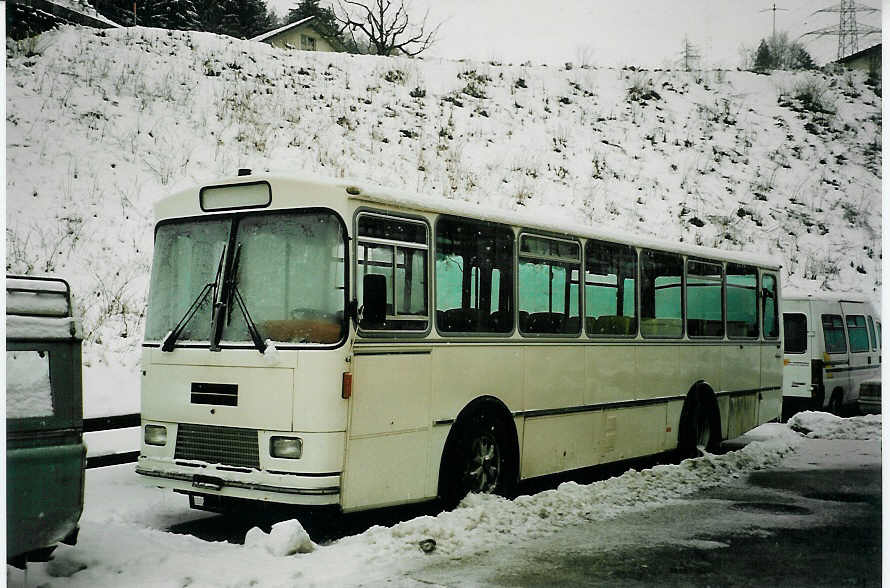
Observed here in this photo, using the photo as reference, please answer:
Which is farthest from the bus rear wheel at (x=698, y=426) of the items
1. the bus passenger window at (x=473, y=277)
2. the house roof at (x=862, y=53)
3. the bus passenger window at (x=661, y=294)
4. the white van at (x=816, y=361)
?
the house roof at (x=862, y=53)

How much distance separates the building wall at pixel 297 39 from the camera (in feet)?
32.9

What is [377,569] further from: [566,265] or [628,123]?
[628,123]

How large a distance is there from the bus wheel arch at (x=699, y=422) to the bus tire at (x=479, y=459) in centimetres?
331

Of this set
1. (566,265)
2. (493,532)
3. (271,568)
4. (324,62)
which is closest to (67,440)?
(271,568)

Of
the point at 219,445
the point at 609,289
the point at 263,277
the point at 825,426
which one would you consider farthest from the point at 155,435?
the point at 825,426

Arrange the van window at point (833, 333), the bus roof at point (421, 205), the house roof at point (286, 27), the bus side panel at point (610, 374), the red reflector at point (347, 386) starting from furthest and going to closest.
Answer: the van window at point (833, 333) → the house roof at point (286, 27) → the bus side panel at point (610, 374) → the bus roof at point (421, 205) → the red reflector at point (347, 386)

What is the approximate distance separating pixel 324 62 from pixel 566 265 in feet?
12.5

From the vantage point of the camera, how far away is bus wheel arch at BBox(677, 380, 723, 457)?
10.6 m

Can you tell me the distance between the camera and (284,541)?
600cm

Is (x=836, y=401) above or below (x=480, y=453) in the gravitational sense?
below

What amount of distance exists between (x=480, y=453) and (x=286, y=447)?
6.15ft

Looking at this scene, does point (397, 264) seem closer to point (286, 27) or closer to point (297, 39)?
point (286, 27)

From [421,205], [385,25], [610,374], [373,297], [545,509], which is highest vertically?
[385,25]

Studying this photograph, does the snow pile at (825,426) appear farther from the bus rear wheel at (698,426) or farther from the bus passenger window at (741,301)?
the bus rear wheel at (698,426)
